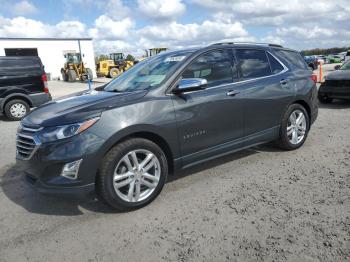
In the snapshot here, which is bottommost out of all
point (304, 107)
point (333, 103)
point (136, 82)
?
point (333, 103)

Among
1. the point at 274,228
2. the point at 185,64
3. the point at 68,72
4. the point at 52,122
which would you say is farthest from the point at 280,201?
the point at 68,72

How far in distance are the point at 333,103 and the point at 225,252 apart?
8887mm

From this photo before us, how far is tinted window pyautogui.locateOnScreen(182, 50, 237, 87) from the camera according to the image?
4.28 meters

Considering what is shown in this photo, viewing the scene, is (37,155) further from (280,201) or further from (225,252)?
(280,201)

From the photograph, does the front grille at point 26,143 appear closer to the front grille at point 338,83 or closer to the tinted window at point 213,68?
the tinted window at point 213,68

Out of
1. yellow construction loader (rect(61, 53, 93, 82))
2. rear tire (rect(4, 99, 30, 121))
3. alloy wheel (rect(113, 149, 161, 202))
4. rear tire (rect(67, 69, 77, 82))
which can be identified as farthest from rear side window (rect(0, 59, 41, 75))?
rear tire (rect(67, 69, 77, 82))

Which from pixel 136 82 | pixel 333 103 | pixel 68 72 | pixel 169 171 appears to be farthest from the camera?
pixel 68 72

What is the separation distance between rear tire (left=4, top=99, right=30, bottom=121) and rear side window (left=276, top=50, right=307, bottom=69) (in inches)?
313

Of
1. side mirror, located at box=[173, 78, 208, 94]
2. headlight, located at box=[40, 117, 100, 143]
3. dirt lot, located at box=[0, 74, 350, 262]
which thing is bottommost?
dirt lot, located at box=[0, 74, 350, 262]

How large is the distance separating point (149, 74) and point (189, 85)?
2.58ft

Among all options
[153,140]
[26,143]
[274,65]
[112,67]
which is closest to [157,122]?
[153,140]

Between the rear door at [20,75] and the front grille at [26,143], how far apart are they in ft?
23.8

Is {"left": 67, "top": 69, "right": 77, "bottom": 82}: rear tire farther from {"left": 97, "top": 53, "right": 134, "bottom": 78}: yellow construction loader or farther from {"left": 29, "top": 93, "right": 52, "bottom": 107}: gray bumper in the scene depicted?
{"left": 29, "top": 93, "right": 52, "bottom": 107}: gray bumper

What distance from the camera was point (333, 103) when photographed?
10.4 meters
